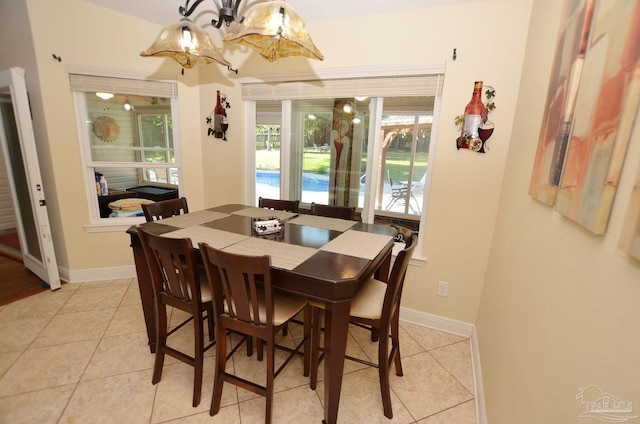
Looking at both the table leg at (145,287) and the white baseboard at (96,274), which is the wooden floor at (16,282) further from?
the table leg at (145,287)

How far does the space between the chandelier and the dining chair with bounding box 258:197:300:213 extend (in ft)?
4.00

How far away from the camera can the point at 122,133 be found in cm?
312

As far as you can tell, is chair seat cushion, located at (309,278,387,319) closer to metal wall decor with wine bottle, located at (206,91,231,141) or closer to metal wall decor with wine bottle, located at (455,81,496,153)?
metal wall decor with wine bottle, located at (455,81,496,153)

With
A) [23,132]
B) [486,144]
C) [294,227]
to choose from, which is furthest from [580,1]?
[23,132]

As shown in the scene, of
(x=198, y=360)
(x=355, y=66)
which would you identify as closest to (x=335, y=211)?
(x=355, y=66)

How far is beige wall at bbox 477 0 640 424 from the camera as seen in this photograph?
59 cm

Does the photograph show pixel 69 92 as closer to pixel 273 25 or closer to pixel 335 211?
pixel 273 25

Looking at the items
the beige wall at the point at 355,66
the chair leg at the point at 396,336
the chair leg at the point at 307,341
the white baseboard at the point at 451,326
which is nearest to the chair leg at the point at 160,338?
the chair leg at the point at 307,341

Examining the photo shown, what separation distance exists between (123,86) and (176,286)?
2353 mm

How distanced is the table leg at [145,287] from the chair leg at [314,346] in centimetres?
112

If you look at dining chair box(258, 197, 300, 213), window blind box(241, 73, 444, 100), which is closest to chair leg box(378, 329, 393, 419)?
dining chair box(258, 197, 300, 213)

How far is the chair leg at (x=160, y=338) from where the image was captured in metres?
1.71

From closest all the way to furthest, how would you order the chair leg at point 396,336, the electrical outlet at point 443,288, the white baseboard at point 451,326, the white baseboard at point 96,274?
the chair leg at point 396,336, the white baseboard at point 451,326, the electrical outlet at point 443,288, the white baseboard at point 96,274

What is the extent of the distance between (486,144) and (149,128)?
338 centimetres
